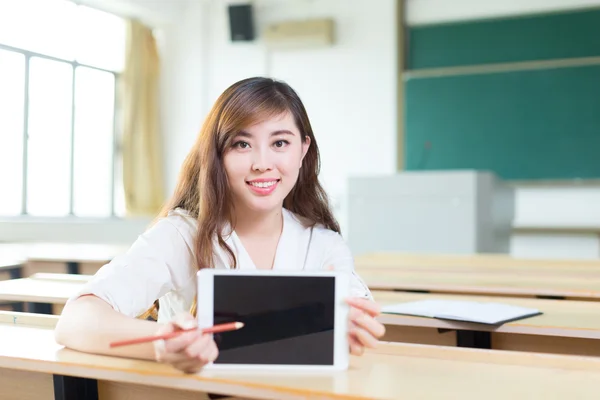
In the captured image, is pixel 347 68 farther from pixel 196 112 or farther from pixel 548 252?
pixel 548 252

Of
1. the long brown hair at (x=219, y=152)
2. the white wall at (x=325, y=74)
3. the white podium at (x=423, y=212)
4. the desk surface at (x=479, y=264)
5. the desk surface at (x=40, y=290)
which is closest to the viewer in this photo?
the long brown hair at (x=219, y=152)

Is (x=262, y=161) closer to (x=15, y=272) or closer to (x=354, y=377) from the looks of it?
(x=354, y=377)

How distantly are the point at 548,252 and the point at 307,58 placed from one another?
119 inches

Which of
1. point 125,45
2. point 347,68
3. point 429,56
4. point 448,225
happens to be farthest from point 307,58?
point 448,225

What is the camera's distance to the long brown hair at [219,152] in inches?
53.5

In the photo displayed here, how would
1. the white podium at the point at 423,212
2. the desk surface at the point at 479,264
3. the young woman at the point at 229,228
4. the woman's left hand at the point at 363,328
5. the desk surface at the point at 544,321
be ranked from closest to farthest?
the woman's left hand at the point at 363,328
the young woman at the point at 229,228
the desk surface at the point at 544,321
the desk surface at the point at 479,264
the white podium at the point at 423,212

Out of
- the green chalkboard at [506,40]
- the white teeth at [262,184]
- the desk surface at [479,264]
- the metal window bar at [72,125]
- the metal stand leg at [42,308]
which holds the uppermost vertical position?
the green chalkboard at [506,40]

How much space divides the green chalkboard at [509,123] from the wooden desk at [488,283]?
3.98m

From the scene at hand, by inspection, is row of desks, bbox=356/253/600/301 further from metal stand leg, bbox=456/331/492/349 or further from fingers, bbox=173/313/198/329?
fingers, bbox=173/313/198/329

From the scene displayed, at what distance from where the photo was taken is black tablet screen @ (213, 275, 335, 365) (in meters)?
1.00

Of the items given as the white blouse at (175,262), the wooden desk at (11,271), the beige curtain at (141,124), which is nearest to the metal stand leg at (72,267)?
the wooden desk at (11,271)

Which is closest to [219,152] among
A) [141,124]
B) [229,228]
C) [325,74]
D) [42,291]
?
[229,228]

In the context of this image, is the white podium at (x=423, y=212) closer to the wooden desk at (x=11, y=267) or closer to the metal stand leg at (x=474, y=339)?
the wooden desk at (x=11, y=267)

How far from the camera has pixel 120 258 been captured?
1282 millimetres
